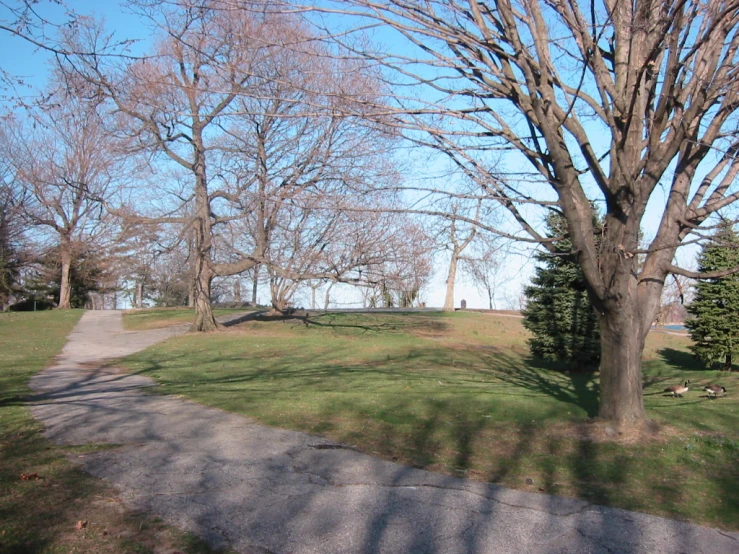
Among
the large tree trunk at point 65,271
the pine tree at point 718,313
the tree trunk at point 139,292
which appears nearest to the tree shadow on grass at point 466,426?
the pine tree at point 718,313

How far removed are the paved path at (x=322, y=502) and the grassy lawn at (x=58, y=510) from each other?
0.20 m

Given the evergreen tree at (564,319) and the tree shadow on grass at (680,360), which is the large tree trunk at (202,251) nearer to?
the evergreen tree at (564,319)

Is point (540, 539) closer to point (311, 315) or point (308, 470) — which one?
point (308, 470)

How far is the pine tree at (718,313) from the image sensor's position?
19953 millimetres

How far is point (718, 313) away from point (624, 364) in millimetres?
14316

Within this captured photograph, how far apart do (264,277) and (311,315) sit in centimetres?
319

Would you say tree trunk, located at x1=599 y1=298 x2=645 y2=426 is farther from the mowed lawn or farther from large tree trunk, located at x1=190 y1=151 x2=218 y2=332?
large tree trunk, located at x1=190 y1=151 x2=218 y2=332

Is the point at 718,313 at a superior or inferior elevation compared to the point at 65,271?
inferior

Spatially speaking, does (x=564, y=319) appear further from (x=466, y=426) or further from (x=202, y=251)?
(x=202, y=251)

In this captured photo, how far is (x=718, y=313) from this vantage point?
20.2 m

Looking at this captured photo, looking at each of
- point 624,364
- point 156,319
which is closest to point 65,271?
point 156,319

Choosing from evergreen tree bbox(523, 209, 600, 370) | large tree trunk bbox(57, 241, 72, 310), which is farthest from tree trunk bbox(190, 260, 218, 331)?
large tree trunk bbox(57, 241, 72, 310)

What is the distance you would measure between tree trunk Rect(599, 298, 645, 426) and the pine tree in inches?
521

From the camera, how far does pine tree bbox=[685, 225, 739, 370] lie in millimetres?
19953
